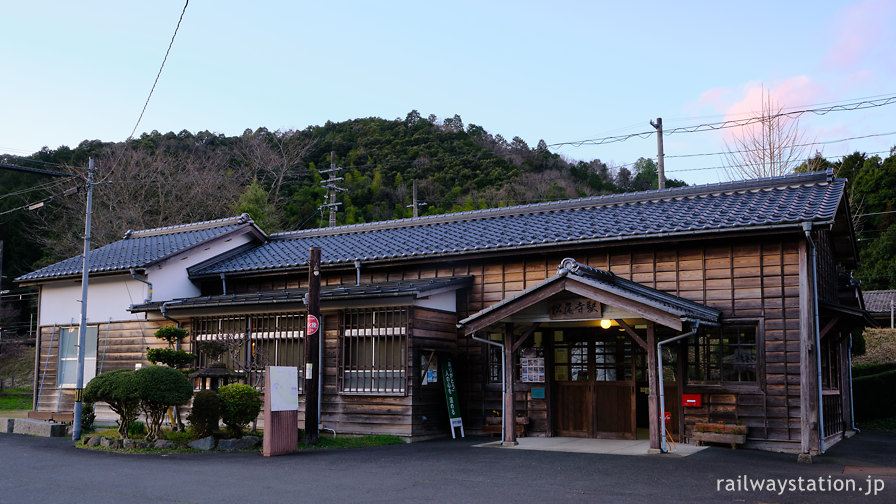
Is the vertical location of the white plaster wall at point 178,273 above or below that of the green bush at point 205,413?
above

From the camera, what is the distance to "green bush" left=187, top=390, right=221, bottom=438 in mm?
12547

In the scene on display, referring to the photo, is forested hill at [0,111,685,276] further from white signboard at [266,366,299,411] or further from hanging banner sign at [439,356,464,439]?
white signboard at [266,366,299,411]

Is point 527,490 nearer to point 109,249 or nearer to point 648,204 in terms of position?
point 648,204

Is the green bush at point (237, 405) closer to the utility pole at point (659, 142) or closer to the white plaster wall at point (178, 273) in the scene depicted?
the white plaster wall at point (178, 273)

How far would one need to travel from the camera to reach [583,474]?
9312mm

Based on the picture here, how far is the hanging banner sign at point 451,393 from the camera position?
46.9 ft

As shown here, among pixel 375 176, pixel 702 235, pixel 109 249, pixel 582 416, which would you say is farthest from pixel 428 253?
pixel 375 176

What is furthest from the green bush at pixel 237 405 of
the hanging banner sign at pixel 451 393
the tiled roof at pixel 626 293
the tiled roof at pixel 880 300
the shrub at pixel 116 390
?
the tiled roof at pixel 880 300

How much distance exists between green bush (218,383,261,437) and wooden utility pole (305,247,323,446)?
3.22 feet

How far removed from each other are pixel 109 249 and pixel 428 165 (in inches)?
1041

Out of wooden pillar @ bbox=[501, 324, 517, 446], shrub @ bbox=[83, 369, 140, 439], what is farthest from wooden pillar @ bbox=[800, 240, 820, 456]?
shrub @ bbox=[83, 369, 140, 439]

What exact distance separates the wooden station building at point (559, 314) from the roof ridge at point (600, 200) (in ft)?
0.15

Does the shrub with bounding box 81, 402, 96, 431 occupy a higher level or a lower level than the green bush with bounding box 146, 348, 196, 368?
lower

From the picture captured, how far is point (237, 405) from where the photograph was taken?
41.0ft
